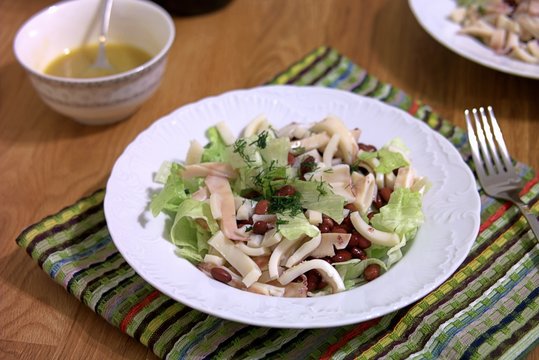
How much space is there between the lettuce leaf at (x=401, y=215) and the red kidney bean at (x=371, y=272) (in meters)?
0.11

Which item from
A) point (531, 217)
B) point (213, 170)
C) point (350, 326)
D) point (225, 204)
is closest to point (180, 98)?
point (213, 170)

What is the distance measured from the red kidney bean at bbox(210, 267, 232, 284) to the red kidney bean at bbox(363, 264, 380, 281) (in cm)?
34

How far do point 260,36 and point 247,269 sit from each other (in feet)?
4.94

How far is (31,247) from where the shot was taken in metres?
1.90

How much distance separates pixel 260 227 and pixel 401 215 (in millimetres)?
376

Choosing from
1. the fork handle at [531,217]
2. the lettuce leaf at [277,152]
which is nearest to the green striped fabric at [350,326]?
the fork handle at [531,217]

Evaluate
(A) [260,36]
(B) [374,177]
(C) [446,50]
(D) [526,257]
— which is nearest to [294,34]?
(A) [260,36]

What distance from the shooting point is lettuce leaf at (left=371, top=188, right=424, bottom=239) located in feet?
5.73

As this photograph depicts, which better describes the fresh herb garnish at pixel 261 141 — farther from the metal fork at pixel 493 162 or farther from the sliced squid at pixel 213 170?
the metal fork at pixel 493 162

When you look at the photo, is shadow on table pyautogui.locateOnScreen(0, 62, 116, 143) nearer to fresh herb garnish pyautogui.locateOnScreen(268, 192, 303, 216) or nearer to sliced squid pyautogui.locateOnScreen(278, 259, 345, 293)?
fresh herb garnish pyautogui.locateOnScreen(268, 192, 303, 216)

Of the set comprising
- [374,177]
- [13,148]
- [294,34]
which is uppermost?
[374,177]

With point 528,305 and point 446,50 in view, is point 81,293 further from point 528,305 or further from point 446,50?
point 446,50

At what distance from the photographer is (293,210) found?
172 centimetres

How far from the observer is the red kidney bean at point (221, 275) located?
5.43 ft
